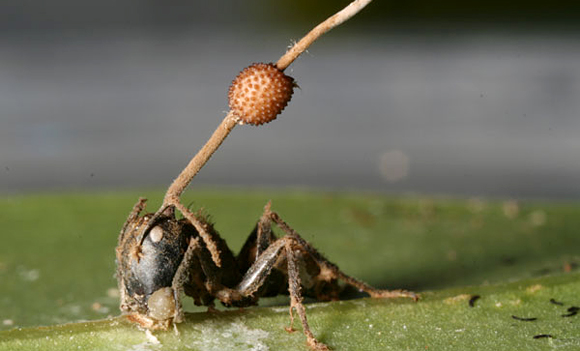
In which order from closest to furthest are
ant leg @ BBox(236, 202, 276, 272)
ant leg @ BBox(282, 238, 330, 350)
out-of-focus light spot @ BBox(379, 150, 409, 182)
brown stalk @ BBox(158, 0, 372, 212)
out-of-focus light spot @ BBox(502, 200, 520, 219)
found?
brown stalk @ BBox(158, 0, 372, 212) < ant leg @ BBox(282, 238, 330, 350) < ant leg @ BBox(236, 202, 276, 272) < out-of-focus light spot @ BBox(502, 200, 520, 219) < out-of-focus light spot @ BBox(379, 150, 409, 182)

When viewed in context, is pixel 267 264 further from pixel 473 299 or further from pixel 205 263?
pixel 473 299

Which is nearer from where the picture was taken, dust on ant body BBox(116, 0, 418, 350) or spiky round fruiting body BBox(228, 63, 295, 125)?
spiky round fruiting body BBox(228, 63, 295, 125)

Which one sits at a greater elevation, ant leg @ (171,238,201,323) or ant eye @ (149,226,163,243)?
ant eye @ (149,226,163,243)

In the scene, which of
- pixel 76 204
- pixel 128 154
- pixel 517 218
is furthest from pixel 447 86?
pixel 76 204

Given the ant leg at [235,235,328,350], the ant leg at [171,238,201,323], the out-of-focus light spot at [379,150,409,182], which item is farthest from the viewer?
the out-of-focus light spot at [379,150,409,182]

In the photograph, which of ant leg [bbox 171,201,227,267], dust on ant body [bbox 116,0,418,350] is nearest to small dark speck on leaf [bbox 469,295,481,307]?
dust on ant body [bbox 116,0,418,350]

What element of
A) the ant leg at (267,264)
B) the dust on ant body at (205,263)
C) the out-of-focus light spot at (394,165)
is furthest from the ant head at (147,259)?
the out-of-focus light spot at (394,165)

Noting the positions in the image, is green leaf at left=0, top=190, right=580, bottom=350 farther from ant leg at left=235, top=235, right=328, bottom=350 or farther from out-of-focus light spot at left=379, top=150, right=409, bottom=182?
out-of-focus light spot at left=379, top=150, right=409, bottom=182

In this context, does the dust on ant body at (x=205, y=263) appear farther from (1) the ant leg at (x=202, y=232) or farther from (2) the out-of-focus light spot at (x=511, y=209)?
(2) the out-of-focus light spot at (x=511, y=209)
